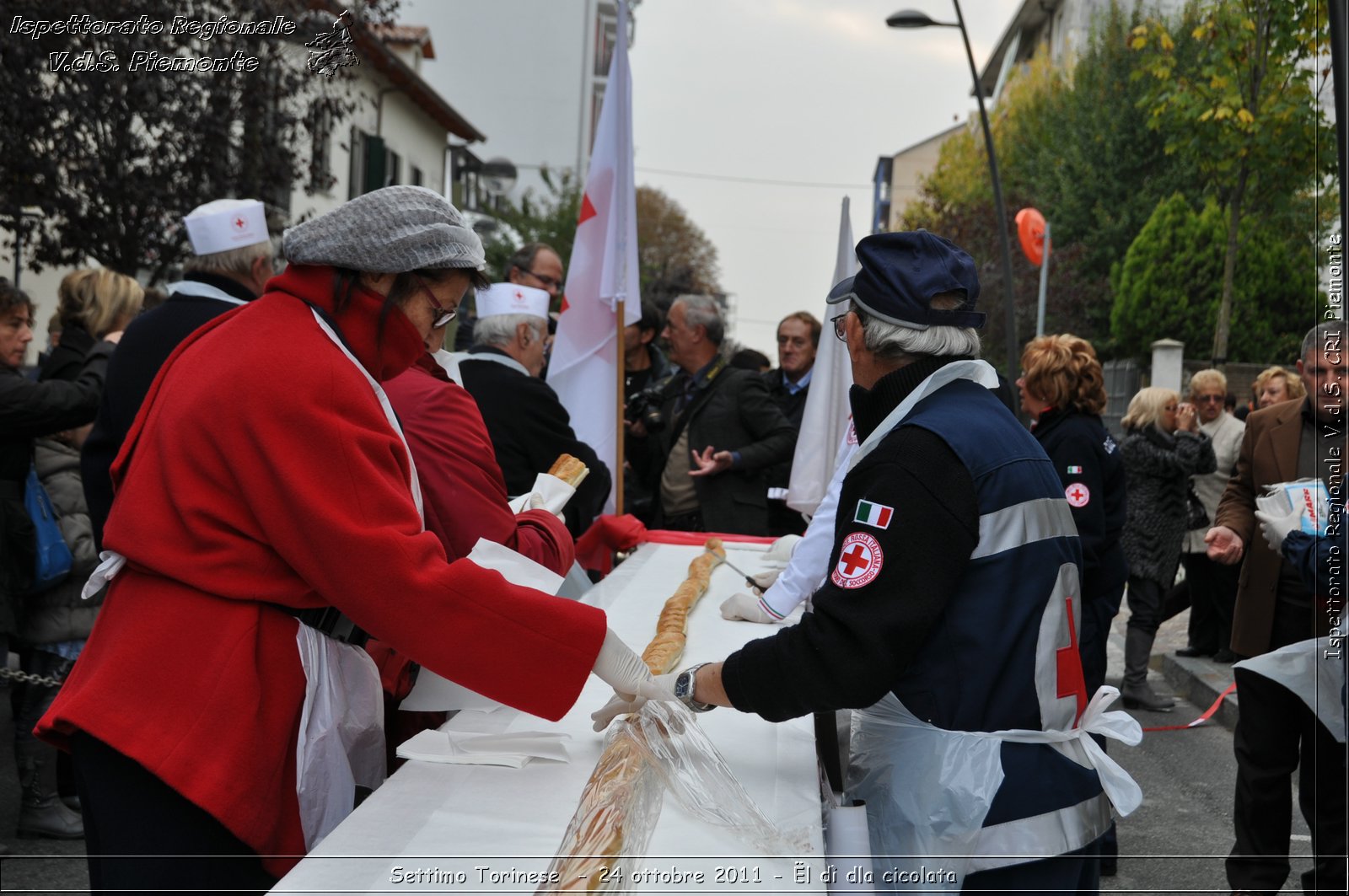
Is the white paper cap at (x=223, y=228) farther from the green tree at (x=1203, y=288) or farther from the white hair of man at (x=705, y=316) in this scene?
the green tree at (x=1203, y=288)

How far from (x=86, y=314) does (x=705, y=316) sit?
326 cm

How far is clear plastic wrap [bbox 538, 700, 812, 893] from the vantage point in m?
1.82

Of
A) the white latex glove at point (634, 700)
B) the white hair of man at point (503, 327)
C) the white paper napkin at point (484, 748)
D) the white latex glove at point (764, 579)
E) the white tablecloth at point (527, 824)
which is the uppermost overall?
the white hair of man at point (503, 327)

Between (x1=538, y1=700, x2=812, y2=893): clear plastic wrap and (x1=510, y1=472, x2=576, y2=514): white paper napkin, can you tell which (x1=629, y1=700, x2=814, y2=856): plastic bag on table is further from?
(x1=510, y1=472, x2=576, y2=514): white paper napkin

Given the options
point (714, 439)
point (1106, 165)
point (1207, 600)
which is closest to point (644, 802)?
point (714, 439)

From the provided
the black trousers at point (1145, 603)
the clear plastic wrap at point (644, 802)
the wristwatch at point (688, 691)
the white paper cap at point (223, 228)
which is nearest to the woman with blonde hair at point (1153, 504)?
the black trousers at point (1145, 603)

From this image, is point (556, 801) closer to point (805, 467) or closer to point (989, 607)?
point (989, 607)

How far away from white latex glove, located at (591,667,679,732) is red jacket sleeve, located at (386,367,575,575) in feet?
1.97

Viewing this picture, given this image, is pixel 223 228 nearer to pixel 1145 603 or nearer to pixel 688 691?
pixel 688 691

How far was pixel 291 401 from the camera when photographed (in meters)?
2.07

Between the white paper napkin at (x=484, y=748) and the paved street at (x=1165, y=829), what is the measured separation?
2.31m

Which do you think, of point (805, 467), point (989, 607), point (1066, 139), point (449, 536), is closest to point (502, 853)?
point (989, 607)

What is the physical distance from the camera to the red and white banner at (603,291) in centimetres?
606

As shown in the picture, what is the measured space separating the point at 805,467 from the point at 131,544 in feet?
14.8
